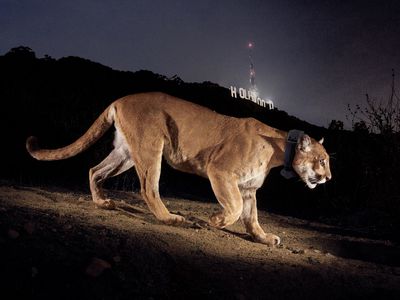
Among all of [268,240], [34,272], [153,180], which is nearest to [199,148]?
[153,180]

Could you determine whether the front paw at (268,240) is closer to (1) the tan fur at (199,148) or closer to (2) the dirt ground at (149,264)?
(1) the tan fur at (199,148)

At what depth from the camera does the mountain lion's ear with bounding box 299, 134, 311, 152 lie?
519cm

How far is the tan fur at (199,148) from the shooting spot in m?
5.19

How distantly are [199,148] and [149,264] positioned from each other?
95.7 inches

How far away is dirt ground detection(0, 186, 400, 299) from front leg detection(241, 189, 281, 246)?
0.65ft

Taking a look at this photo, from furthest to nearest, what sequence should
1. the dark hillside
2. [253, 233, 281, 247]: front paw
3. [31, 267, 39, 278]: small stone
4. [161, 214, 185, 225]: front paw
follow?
the dark hillside → [253, 233, 281, 247]: front paw → [161, 214, 185, 225]: front paw → [31, 267, 39, 278]: small stone

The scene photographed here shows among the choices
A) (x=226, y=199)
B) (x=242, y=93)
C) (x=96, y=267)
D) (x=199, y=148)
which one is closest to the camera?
(x=96, y=267)

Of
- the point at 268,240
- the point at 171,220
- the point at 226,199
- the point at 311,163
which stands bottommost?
the point at 268,240

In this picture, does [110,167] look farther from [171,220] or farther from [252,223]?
[252,223]

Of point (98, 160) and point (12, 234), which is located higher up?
point (98, 160)

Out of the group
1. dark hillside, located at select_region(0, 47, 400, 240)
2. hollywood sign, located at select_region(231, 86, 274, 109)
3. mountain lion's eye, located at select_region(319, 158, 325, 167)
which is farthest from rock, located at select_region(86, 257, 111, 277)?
hollywood sign, located at select_region(231, 86, 274, 109)

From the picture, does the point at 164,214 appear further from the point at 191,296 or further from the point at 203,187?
the point at 203,187

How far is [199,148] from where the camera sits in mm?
5461

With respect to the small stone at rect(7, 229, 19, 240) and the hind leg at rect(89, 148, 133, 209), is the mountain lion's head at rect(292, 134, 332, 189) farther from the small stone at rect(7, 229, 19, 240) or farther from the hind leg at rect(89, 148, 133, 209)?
the small stone at rect(7, 229, 19, 240)
